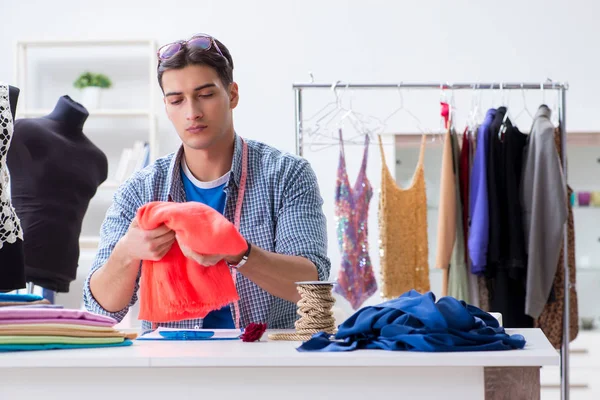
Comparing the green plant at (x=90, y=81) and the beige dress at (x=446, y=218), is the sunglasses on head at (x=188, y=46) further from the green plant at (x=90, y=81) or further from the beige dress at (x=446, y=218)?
the green plant at (x=90, y=81)

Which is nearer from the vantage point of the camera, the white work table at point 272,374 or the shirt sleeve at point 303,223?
the white work table at point 272,374

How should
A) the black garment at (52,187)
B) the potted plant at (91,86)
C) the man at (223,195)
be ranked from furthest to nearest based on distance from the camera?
1. the potted plant at (91,86)
2. the black garment at (52,187)
3. the man at (223,195)

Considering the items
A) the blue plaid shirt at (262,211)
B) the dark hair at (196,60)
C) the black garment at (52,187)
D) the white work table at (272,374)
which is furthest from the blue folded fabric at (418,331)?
the black garment at (52,187)

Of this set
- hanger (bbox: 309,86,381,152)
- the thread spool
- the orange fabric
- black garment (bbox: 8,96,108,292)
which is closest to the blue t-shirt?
the orange fabric

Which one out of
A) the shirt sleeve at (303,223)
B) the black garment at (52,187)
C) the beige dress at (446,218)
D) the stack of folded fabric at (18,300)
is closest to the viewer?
the stack of folded fabric at (18,300)

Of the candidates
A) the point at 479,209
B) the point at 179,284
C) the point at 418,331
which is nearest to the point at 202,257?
the point at 179,284

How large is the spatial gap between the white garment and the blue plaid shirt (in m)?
0.26

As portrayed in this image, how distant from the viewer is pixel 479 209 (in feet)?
11.5

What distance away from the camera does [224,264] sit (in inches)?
70.6

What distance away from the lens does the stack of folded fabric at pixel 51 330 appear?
1.51 meters

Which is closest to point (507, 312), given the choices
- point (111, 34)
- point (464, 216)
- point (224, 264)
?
point (464, 216)

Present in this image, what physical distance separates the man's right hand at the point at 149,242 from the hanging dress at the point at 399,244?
2025mm

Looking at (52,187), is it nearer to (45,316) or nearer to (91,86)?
(45,316)

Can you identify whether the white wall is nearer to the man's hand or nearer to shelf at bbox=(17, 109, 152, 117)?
shelf at bbox=(17, 109, 152, 117)
